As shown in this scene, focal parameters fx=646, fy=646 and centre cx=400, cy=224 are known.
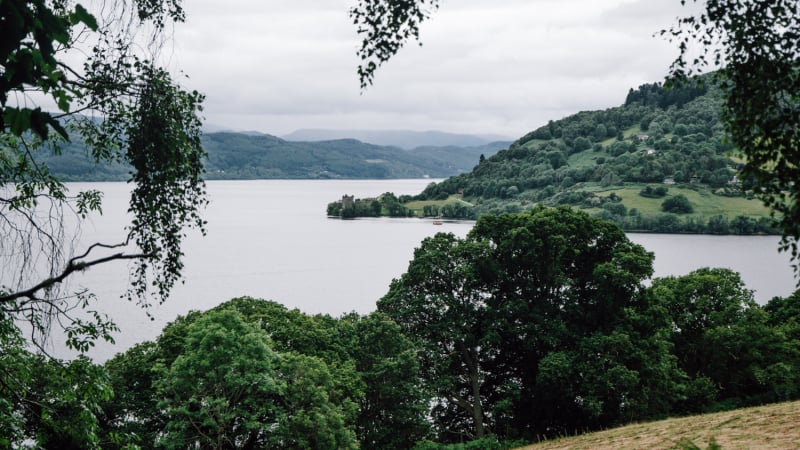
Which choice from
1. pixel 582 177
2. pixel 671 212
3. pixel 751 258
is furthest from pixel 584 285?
pixel 582 177

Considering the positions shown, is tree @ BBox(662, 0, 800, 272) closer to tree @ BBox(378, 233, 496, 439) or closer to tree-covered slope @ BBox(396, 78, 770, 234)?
tree @ BBox(378, 233, 496, 439)

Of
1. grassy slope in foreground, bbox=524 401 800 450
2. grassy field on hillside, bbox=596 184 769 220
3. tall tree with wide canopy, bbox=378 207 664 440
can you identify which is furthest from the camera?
grassy field on hillside, bbox=596 184 769 220

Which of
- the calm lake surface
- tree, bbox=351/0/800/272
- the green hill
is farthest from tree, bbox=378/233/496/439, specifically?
the green hill

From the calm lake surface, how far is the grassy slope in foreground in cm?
2540

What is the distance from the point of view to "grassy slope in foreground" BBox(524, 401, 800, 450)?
14.0 meters

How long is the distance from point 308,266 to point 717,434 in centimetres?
8575

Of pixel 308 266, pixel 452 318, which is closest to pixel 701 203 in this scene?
pixel 308 266

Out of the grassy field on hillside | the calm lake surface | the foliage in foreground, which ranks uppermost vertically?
the grassy field on hillside

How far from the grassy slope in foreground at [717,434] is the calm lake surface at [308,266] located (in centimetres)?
2540

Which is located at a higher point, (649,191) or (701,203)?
(649,191)

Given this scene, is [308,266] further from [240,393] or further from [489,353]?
[240,393]

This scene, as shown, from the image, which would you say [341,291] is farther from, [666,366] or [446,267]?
[666,366]

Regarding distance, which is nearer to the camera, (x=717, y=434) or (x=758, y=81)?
(x=758, y=81)

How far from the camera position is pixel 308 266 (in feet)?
324
